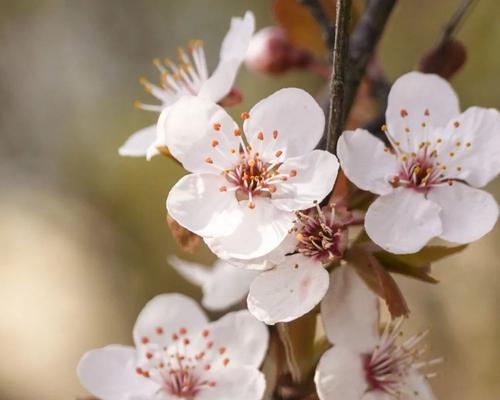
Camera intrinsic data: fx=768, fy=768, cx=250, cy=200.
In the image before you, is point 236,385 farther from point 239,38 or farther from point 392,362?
point 239,38

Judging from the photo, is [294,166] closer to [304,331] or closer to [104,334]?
[304,331]

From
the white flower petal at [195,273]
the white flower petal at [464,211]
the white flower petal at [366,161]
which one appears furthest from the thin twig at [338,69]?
the white flower petal at [195,273]

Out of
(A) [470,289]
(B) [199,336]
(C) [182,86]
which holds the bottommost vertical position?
(A) [470,289]

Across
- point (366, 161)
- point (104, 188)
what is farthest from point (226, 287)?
point (104, 188)

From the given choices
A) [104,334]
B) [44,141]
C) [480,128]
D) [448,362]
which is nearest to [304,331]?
[480,128]

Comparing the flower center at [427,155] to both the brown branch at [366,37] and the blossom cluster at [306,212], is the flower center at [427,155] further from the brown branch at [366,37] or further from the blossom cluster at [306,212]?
the brown branch at [366,37]

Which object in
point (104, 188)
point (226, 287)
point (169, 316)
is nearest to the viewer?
point (169, 316)
